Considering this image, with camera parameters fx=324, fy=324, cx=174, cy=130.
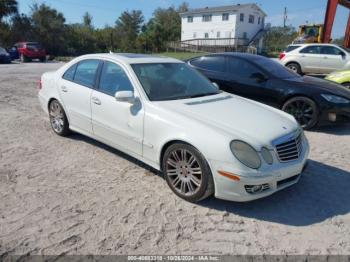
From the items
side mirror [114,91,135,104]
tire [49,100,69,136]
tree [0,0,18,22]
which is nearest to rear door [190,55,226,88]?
tire [49,100,69,136]

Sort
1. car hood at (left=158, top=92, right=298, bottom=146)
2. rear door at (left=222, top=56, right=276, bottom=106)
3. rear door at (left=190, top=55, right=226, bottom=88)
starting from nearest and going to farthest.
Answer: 1. car hood at (left=158, top=92, right=298, bottom=146)
2. rear door at (left=222, top=56, right=276, bottom=106)
3. rear door at (left=190, top=55, right=226, bottom=88)

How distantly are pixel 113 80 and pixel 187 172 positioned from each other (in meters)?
1.79

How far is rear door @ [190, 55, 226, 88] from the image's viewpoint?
757cm

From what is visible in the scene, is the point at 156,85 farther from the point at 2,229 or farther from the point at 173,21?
the point at 173,21

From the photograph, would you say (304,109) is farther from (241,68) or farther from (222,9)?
(222,9)

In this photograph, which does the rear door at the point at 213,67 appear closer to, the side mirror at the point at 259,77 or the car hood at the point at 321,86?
the side mirror at the point at 259,77

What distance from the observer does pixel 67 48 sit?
37.3 meters

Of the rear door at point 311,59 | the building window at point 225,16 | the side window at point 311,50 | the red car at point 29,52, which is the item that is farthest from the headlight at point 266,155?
the building window at point 225,16

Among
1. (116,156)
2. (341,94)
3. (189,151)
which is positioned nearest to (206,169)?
(189,151)

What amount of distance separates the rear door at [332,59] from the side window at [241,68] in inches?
321

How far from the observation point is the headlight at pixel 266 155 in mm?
3367

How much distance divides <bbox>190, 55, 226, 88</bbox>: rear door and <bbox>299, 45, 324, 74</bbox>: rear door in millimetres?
8047

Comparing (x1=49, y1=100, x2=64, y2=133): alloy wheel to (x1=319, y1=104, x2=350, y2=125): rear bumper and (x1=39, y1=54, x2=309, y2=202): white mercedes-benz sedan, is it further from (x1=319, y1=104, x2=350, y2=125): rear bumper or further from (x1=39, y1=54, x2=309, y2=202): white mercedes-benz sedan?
(x1=319, y1=104, x2=350, y2=125): rear bumper

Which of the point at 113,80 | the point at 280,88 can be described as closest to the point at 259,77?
the point at 280,88
